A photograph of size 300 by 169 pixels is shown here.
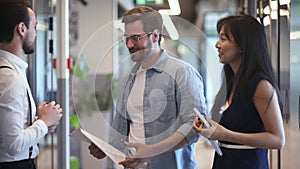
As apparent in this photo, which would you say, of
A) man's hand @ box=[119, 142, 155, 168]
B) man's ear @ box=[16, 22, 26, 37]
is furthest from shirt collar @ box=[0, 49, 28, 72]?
man's hand @ box=[119, 142, 155, 168]

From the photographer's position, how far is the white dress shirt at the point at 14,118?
162 centimetres

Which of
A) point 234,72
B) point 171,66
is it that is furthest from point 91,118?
point 234,72

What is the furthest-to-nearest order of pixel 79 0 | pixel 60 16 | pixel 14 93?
pixel 79 0 < pixel 60 16 < pixel 14 93

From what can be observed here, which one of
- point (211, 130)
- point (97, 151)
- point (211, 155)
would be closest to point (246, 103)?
point (211, 130)

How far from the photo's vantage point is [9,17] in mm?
1769

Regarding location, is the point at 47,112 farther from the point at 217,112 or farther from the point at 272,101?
the point at 272,101

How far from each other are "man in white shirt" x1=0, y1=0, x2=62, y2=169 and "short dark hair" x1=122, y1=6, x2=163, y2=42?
432 mm

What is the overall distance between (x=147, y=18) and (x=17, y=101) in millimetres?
637

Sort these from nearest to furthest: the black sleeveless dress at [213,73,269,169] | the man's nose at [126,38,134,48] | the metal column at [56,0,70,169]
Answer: the black sleeveless dress at [213,73,269,169] → the man's nose at [126,38,134,48] → the metal column at [56,0,70,169]

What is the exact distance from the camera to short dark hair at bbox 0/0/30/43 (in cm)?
176

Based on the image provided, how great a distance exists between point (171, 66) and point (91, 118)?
0.42 meters

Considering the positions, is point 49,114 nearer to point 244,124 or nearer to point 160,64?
point 160,64

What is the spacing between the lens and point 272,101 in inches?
65.9

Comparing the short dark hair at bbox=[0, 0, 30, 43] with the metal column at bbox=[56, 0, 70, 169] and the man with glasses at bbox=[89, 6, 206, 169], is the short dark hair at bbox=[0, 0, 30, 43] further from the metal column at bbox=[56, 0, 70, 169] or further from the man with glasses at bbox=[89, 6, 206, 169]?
the metal column at bbox=[56, 0, 70, 169]
